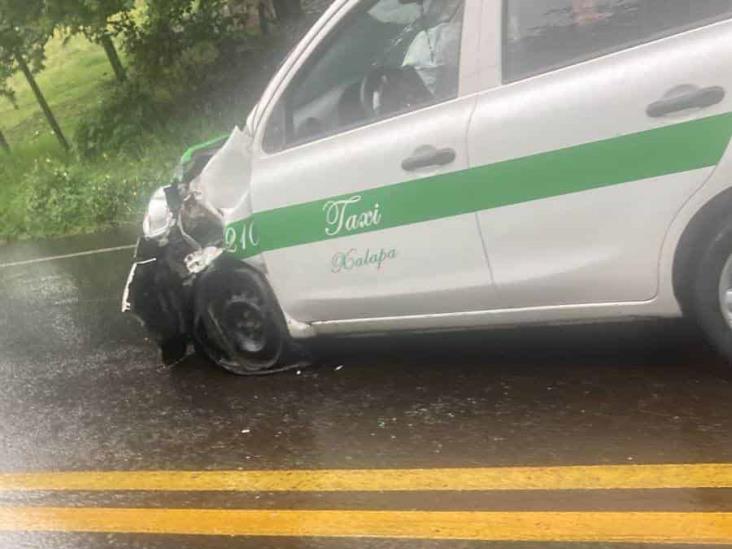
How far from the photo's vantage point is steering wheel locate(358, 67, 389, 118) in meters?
4.38

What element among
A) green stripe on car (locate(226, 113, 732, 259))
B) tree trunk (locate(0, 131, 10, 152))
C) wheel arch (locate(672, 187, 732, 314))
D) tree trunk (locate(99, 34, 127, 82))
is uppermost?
tree trunk (locate(99, 34, 127, 82))

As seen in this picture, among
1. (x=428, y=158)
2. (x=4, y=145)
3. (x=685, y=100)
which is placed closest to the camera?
(x=685, y=100)

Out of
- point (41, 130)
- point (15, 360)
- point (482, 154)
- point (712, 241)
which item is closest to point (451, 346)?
point (482, 154)

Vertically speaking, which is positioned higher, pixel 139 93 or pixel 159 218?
pixel 159 218

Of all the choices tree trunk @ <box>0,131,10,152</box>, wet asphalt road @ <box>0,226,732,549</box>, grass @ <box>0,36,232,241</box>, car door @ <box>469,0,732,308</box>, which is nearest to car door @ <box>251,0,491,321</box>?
car door @ <box>469,0,732,308</box>

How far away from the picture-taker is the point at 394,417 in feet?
14.4

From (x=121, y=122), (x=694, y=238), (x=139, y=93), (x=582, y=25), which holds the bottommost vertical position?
(x=121, y=122)

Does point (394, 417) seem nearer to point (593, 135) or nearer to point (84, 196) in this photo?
point (593, 135)

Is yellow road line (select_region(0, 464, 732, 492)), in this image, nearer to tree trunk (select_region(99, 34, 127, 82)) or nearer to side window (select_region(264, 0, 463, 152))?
side window (select_region(264, 0, 463, 152))

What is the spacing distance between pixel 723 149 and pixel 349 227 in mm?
1685

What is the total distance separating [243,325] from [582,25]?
2416mm

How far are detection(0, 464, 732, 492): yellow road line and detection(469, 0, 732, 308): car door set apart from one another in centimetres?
78

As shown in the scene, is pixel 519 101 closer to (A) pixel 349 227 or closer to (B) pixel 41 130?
(A) pixel 349 227

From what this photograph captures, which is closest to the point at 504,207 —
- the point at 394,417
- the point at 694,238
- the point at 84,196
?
the point at 694,238
